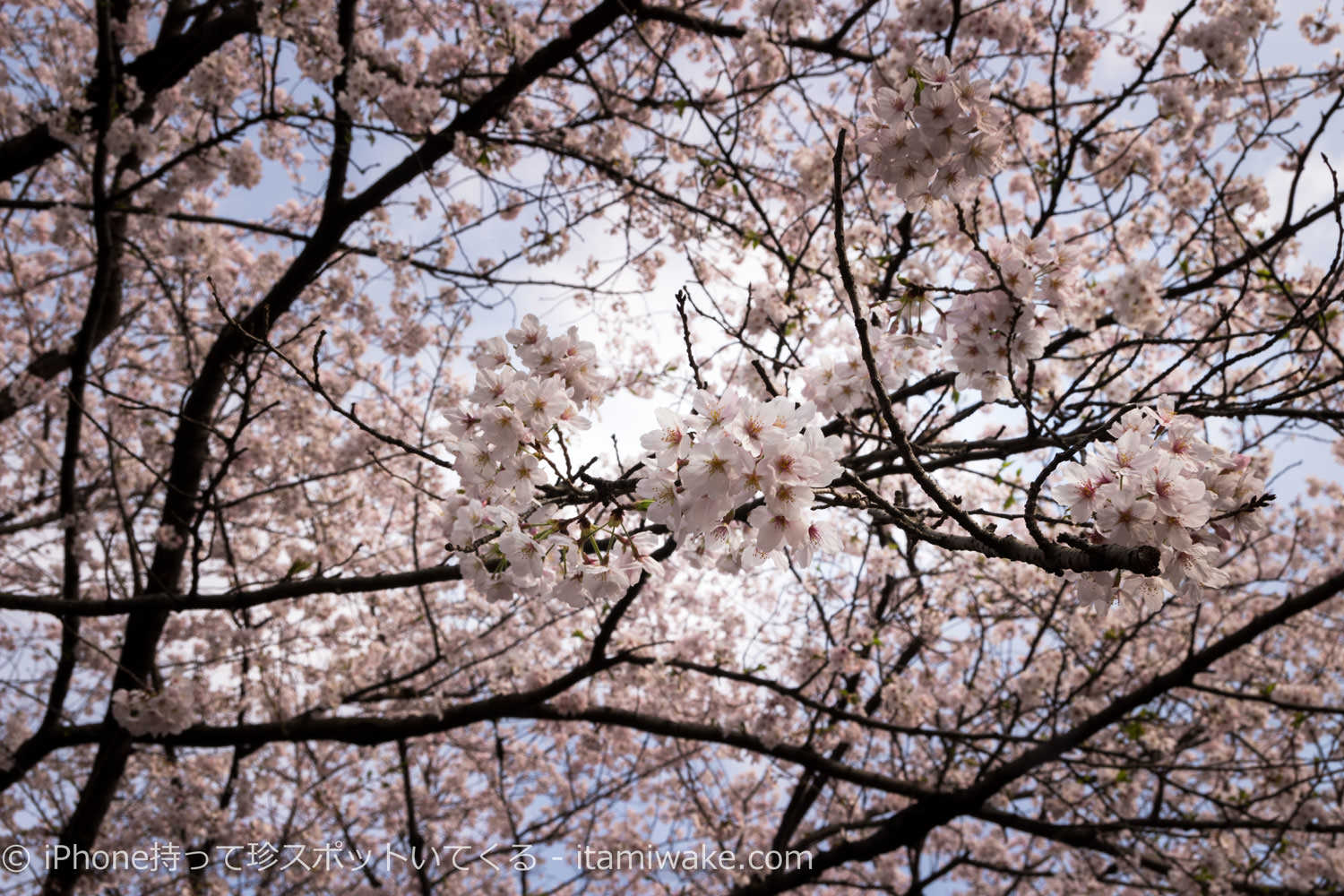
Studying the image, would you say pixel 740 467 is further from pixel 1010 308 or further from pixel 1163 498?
pixel 1010 308

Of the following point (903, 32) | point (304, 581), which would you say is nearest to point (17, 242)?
point (304, 581)

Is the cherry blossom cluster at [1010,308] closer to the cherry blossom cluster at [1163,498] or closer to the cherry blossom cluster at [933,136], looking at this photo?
the cherry blossom cluster at [933,136]

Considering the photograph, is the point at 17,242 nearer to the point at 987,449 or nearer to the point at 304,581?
the point at 304,581

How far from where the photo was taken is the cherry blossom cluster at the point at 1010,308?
206cm

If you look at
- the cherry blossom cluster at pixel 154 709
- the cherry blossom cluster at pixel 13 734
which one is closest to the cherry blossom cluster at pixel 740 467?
the cherry blossom cluster at pixel 154 709

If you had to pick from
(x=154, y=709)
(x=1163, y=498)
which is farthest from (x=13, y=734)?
(x=1163, y=498)

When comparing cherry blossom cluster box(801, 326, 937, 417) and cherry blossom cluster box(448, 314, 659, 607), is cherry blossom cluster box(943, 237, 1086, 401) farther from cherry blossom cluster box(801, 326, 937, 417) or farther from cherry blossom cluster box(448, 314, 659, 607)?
cherry blossom cluster box(448, 314, 659, 607)

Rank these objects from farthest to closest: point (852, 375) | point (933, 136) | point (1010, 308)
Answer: point (852, 375), point (1010, 308), point (933, 136)

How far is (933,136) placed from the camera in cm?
179

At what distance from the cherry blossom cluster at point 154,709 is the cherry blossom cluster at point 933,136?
4.32m

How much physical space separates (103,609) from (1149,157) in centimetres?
720

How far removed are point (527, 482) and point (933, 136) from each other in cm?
126

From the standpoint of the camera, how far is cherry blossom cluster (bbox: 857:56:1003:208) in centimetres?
174

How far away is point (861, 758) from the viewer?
8.16 metres
